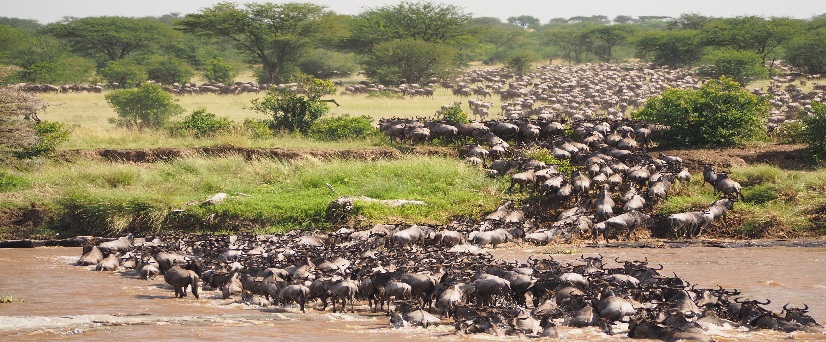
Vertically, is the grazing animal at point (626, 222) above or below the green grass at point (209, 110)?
below

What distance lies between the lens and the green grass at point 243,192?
20.1 metres

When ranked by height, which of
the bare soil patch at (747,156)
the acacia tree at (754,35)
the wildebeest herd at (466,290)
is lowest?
the wildebeest herd at (466,290)

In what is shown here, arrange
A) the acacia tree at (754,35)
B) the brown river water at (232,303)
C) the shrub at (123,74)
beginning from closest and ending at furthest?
1. the brown river water at (232,303)
2. the shrub at (123,74)
3. the acacia tree at (754,35)

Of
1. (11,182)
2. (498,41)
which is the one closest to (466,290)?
(11,182)

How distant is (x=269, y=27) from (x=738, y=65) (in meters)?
29.2

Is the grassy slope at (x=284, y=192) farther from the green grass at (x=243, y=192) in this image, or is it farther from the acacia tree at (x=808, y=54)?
the acacia tree at (x=808, y=54)

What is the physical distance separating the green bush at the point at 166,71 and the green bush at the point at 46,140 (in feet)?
106

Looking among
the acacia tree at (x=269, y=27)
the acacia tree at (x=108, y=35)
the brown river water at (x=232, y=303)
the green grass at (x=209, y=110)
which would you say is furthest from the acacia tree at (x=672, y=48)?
the brown river water at (x=232, y=303)

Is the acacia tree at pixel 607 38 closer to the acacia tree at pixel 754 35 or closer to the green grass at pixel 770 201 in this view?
the acacia tree at pixel 754 35

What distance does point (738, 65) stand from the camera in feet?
176

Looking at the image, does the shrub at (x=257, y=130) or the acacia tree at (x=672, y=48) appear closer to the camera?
the shrub at (x=257, y=130)

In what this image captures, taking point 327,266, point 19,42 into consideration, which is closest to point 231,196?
point 327,266

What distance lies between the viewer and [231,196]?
21.1 m

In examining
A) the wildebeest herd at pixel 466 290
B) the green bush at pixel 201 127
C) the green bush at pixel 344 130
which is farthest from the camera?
the green bush at pixel 201 127
